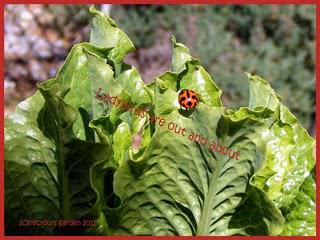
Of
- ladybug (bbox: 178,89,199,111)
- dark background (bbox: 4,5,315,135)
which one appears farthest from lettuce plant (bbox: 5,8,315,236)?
dark background (bbox: 4,5,315,135)

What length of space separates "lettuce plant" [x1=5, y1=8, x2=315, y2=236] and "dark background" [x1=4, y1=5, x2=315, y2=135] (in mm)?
4493

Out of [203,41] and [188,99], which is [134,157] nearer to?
[188,99]

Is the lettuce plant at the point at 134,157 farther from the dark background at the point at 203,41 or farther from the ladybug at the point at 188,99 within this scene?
the dark background at the point at 203,41

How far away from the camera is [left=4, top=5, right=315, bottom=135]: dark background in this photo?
574cm

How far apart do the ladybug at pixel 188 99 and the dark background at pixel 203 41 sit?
454 centimetres

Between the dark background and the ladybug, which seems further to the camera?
the dark background

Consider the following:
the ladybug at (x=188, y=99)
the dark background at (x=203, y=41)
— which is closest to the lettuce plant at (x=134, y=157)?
the ladybug at (x=188, y=99)

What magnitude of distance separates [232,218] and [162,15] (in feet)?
16.9

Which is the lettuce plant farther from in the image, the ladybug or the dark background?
the dark background

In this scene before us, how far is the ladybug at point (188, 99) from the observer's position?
1.06 meters

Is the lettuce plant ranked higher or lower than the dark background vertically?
lower

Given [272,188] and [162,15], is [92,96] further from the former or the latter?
[162,15]

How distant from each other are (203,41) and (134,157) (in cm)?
480

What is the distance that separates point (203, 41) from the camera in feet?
18.9
